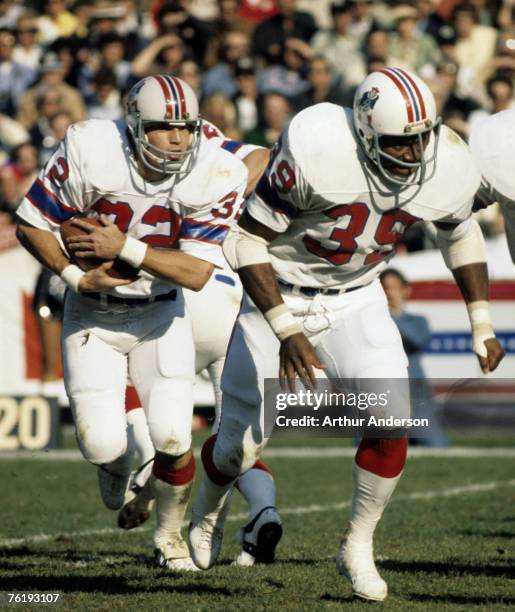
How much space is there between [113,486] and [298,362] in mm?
1523

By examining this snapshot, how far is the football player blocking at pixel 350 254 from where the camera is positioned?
14.9 feet

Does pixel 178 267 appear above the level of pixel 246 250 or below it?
below

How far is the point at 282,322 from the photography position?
455cm

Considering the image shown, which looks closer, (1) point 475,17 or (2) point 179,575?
(2) point 179,575

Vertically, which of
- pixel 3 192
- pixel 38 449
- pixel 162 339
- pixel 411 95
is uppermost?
pixel 411 95

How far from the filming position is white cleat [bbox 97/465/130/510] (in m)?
5.59

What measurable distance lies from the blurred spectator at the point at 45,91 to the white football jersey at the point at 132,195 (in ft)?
23.9

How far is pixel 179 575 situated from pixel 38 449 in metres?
4.21

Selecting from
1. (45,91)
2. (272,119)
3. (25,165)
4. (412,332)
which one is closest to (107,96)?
(45,91)

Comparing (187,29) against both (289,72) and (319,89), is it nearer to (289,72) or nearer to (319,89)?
(289,72)

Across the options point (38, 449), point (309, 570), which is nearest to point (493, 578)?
point (309, 570)

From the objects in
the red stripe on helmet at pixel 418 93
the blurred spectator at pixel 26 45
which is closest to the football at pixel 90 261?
the red stripe on helmet at pixel 418 93

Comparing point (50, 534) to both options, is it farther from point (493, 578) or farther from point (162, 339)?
point (493, 578)

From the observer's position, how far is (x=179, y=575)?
5.26 metres
